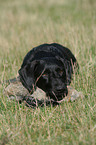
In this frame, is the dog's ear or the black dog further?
the dog's ear

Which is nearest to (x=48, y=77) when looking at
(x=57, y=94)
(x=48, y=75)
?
(x=48, y=75)

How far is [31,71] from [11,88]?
0.41 metres

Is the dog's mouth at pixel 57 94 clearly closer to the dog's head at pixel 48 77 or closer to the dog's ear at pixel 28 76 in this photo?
the dog's head at pixel 48 77

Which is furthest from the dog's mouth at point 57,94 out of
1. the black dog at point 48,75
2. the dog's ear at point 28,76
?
the dog's ear at point 28,76

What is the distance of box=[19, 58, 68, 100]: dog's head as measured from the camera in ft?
10.2

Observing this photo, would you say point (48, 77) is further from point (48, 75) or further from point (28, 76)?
point (28, 76)

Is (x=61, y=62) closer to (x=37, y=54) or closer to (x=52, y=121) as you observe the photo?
(x=37, y=54)

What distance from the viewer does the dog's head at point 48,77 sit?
3104 mm

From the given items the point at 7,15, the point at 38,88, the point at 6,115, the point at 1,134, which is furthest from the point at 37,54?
the point at 7,15

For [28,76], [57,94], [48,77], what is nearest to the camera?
[57,94]

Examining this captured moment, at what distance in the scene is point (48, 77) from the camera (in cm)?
327

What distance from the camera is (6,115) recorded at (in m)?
2.88

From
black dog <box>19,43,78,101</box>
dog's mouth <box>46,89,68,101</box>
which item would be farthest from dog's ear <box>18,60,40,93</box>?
dog's mouth <box>46,89,68,101</box>

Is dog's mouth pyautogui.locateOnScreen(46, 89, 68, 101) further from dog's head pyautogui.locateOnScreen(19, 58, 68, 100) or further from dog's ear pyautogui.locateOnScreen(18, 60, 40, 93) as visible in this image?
dog's ear pyautogui.locateOnScreen(18, 60, 40, 93)
